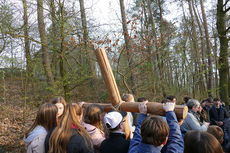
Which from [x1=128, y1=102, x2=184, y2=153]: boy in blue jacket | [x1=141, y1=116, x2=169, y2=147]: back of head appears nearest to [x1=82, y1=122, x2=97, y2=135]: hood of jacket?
[x1=128, y1=102, x2=184, y2=153]: boy in blue jacket

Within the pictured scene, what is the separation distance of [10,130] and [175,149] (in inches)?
284

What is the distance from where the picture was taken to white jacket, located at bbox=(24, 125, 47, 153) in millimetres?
2572

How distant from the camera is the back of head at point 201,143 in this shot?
1.76m

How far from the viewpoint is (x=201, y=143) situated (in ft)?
5.89

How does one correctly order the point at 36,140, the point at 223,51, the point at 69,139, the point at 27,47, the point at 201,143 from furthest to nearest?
the point at 223,51 < the point at 27,47 < the point at 36,140 < the point at 69,139 < the point at 201,143

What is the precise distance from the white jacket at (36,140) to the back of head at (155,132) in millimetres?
1421

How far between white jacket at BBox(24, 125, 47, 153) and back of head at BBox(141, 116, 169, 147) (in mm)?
1421

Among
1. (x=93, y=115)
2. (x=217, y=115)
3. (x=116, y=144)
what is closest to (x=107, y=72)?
(x=93, y=115)

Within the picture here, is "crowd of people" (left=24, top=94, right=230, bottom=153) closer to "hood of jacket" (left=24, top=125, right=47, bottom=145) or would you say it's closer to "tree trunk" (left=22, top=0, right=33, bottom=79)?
"hood of jacket" (left=24, top=125, right=47, bottom=145)

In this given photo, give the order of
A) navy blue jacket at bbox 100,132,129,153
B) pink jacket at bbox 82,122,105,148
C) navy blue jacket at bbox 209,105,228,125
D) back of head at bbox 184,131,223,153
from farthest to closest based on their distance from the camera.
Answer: navy blue jacket at bbox 209,105,228,125 < pink jacket at bbox 82,122,105,148 < navy blue jacket at bbox 100,132,129,153 < back of head at bbox 184,131,223,153

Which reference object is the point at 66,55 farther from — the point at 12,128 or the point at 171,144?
the point at 171,144

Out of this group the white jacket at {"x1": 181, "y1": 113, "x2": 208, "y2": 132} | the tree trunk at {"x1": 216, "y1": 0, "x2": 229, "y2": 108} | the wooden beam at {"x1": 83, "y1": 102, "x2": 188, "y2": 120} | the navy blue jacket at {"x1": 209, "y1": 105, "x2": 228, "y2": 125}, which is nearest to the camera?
the wooden beam at {"x1": 83, "y1": 102, "x2": 188, "y2": 120}

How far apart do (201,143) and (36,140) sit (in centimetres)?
204

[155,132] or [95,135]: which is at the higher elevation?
[155,132]
